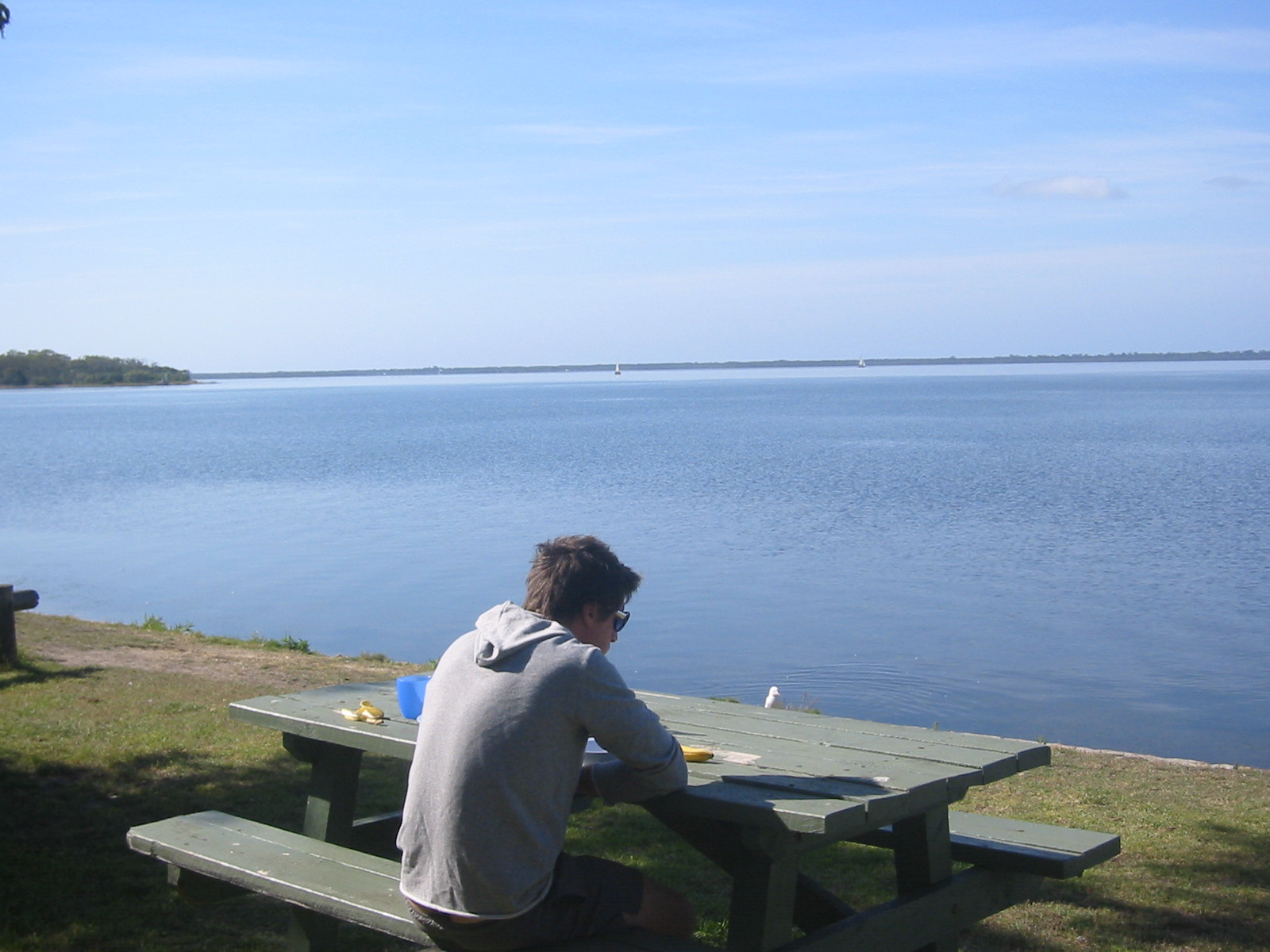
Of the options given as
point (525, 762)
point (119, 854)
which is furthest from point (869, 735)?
point (119, 854)

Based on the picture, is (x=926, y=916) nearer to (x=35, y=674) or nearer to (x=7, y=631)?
(x=35, y=674)

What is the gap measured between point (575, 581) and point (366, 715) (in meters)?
1.23

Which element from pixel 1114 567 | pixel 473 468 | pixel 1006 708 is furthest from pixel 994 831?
pixel 473 468

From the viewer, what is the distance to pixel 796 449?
44.7m

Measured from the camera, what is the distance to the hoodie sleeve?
2725 mm

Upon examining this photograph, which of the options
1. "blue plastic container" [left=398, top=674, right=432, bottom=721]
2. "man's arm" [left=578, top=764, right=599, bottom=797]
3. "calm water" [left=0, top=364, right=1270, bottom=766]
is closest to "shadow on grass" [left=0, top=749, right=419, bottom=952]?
"blue plastic container" [left=398, top=674, right=432, bottom=721]

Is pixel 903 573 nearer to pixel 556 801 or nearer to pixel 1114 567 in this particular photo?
pixel 1114 567

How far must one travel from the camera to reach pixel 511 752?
2.71 m

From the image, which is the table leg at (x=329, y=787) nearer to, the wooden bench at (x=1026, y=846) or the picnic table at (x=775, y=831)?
the picnic table at (x=775, y=831)

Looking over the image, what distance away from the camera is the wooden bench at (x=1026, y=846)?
137 inches

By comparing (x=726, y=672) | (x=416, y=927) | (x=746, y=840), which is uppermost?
(x=746, y=840)

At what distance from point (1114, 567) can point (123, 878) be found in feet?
52.3

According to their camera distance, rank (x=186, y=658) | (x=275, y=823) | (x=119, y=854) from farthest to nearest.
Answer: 1. (x=186, y=658)
2. (x=275, y=823)
3. (x=119, y=854)

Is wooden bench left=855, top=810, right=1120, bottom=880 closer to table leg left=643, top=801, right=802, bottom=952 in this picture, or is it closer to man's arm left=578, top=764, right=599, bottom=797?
table leg left=643, top=801, right=802, bottom=952
